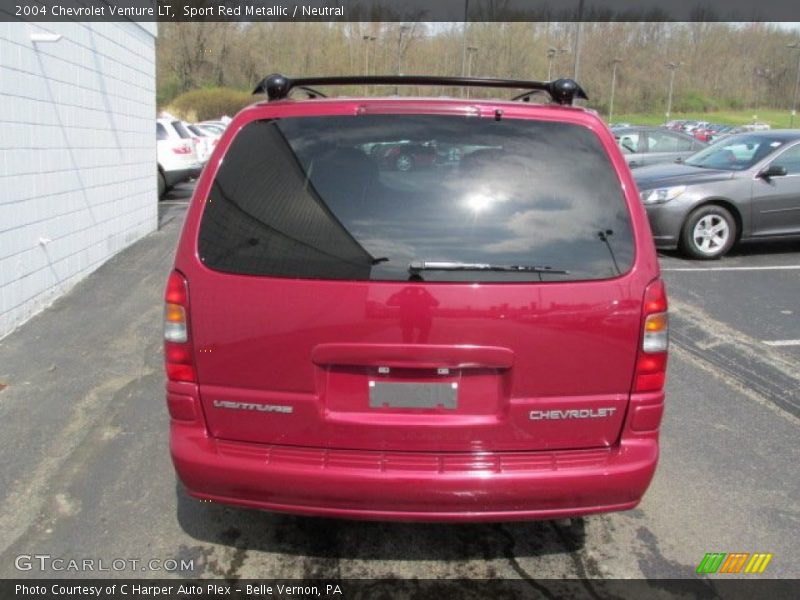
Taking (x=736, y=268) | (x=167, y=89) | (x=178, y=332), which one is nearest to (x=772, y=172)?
(x=736, y=268)

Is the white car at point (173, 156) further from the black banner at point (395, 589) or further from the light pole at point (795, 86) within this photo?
the light pole at point (795, 86)

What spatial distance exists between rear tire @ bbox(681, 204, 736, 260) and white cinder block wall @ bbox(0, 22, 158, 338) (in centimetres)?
715

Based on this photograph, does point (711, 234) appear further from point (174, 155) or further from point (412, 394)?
point (174, 155)

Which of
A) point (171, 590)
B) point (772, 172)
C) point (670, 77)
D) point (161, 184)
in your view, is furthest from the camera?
point (670, 77)

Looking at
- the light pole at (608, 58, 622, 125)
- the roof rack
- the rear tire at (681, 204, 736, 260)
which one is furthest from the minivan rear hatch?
the light pole at (608, 58, 622, 125)

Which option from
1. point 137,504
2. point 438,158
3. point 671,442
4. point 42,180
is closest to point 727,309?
point 671,442

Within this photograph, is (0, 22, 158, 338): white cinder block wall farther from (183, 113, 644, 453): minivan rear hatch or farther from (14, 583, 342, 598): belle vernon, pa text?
(183, 113, 644, 453): minivan rear hatch

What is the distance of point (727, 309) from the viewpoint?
6629 mm

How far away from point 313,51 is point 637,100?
44.9 meters

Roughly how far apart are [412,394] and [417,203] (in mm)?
664

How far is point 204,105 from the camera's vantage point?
44.7m

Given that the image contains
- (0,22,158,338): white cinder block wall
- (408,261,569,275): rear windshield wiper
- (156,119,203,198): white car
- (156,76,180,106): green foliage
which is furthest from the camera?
(156,76,180,106): green foliage

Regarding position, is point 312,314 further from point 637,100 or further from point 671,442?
point 637,100

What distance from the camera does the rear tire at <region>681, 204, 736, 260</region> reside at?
9.00 metres
